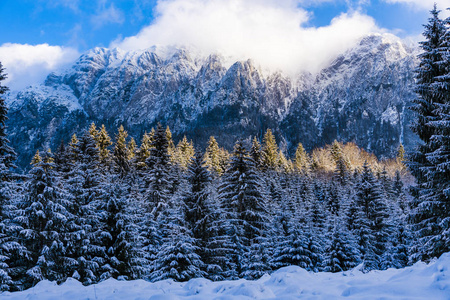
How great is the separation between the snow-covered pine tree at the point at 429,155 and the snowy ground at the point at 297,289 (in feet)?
28.1

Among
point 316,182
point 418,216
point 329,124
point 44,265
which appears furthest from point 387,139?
point 44,265

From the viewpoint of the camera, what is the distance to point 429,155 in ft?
47.3

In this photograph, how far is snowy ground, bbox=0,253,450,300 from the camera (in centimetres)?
595

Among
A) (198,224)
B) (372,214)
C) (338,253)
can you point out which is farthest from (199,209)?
(372,214)

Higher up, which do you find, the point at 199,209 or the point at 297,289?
the point at 199,209

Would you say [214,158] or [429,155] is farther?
[214,158]

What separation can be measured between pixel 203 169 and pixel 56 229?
964cm

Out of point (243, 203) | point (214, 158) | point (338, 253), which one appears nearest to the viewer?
point (338, 253)

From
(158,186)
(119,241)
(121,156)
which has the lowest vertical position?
(119,241)

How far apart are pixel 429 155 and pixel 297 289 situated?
37.1 feet

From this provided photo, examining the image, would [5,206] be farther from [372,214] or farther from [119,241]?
[372,214]

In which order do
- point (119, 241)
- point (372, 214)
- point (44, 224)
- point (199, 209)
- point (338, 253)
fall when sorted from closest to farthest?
point (44, 224) → point (119, 241) → point (199, 209) → point (338, 253) → point (372, 214)

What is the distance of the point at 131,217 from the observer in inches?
724

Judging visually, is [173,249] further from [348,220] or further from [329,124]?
[329,124]
